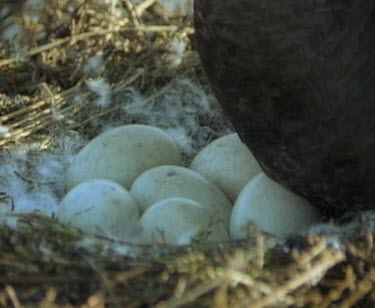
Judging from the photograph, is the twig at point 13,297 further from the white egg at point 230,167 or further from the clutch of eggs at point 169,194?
the white egg at point 230,167

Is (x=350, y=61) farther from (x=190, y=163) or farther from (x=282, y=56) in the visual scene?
(x=190, y=163)

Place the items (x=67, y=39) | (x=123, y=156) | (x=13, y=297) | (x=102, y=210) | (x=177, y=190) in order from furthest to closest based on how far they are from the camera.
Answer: (x=67, y=39), (x=123, y=156), (x=177, y=190), (x=102, y=210), (x=13, y=297)

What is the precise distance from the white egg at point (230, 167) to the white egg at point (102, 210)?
0.81ft

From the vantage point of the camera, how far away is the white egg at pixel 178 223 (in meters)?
2.17

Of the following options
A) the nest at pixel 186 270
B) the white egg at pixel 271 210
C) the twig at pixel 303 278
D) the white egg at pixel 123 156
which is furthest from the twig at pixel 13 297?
the white egg at pixel 123 156

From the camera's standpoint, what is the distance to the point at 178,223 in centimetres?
219

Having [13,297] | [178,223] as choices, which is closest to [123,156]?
[178,223]

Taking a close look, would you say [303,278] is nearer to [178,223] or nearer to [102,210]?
[178,223]

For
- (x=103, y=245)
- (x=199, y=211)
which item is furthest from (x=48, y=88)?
(x=103, y=245)

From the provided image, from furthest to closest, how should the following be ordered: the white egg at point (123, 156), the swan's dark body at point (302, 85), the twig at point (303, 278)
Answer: the white egg at point (123, 156)
the swan's dark body at point (302, 85)
the twig at point (303, 278)

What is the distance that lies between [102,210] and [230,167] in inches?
13.9

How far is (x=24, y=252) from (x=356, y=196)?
0.70 metres

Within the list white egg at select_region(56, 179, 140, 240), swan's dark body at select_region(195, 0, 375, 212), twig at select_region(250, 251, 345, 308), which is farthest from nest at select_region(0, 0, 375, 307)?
white egg at select_region(56, 179, 140, 240)

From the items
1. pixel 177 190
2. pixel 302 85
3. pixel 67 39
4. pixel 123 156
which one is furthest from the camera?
pixel 67 39
